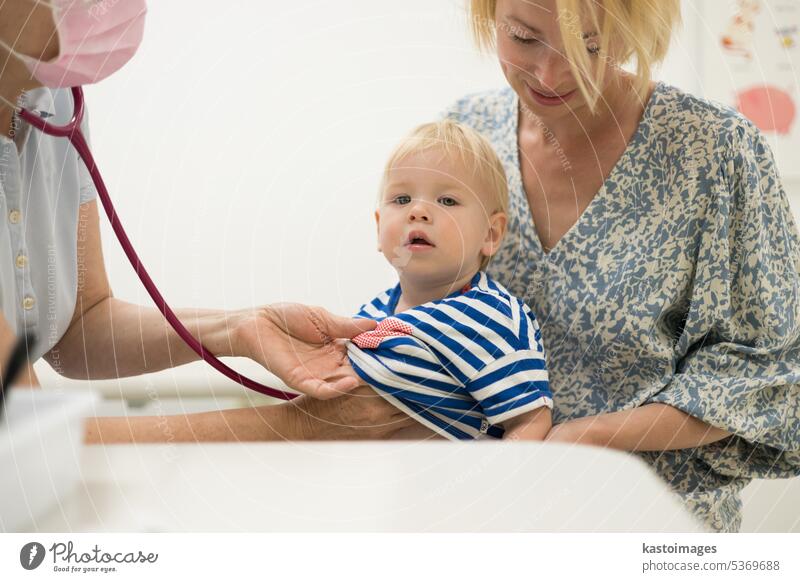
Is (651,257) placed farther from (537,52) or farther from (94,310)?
(94,310)

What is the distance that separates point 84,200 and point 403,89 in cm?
36

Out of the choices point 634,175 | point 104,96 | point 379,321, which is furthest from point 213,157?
point 634,175

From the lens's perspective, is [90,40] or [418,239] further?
[418,239]

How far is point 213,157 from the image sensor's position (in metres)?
0.88

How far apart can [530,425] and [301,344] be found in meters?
0.27

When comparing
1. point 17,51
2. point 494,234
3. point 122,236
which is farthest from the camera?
point 494,234

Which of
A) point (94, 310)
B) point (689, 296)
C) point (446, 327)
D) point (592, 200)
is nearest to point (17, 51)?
point (94, 310)

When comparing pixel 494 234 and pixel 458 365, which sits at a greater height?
pixel 494 234

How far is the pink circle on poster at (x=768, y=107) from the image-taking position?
2.89ft

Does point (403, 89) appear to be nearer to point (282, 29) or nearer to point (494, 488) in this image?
point (282, 29)

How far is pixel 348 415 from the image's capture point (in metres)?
0.91

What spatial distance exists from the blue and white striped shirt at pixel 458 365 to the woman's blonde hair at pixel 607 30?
0.89 ft

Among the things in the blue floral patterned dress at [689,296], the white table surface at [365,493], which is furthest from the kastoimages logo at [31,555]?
the blue floral patterned dress at [689,296]

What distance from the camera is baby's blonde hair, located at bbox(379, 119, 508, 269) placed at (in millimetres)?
902
